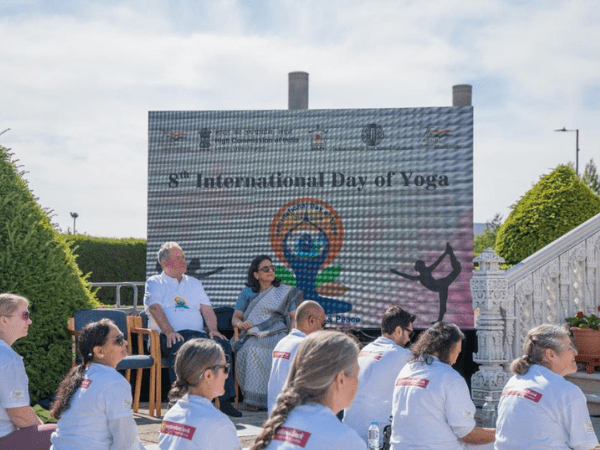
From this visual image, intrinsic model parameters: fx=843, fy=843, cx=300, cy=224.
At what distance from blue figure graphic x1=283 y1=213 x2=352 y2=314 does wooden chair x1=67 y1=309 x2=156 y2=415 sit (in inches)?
142

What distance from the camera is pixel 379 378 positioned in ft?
16.6

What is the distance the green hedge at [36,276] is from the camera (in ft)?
22.8

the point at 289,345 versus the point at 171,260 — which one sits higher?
the point at 171,260

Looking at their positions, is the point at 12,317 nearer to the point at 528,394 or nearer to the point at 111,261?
the point at 528,394

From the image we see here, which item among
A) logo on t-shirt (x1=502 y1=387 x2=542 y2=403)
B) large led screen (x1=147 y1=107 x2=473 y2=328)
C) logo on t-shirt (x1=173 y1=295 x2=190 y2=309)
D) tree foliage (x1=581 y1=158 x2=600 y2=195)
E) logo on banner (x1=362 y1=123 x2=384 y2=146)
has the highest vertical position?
tree foliage (x1=581 y1=158 x2=600 y2=195)

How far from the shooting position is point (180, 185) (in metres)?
12.3

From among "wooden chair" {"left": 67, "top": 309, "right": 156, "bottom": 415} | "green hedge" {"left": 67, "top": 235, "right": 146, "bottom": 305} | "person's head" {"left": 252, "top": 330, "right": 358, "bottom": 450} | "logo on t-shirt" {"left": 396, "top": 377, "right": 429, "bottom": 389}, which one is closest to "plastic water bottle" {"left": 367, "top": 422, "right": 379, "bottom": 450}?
"logo on t-shirt" {"left": 396, "top": 377, "right": 429, "bottom": 389}

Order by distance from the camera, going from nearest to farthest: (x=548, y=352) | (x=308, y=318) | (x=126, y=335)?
(x=548, y=352), (x=308, y=318), (x=126, y=335)

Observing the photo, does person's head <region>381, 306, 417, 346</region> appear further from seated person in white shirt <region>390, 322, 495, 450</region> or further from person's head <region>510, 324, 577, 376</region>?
person's head <region>510, 324, 577, 376</region>

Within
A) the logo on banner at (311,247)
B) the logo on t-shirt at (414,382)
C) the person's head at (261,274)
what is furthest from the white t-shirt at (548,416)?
the logo on banner at (311,247)

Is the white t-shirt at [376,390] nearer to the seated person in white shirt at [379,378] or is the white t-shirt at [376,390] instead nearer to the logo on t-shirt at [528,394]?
the seated person in white shirt at [379,378]

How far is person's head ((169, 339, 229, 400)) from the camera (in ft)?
11.1

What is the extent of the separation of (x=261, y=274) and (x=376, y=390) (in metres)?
3.32

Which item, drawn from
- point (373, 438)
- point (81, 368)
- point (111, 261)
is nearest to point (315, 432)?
point (81, 368)
